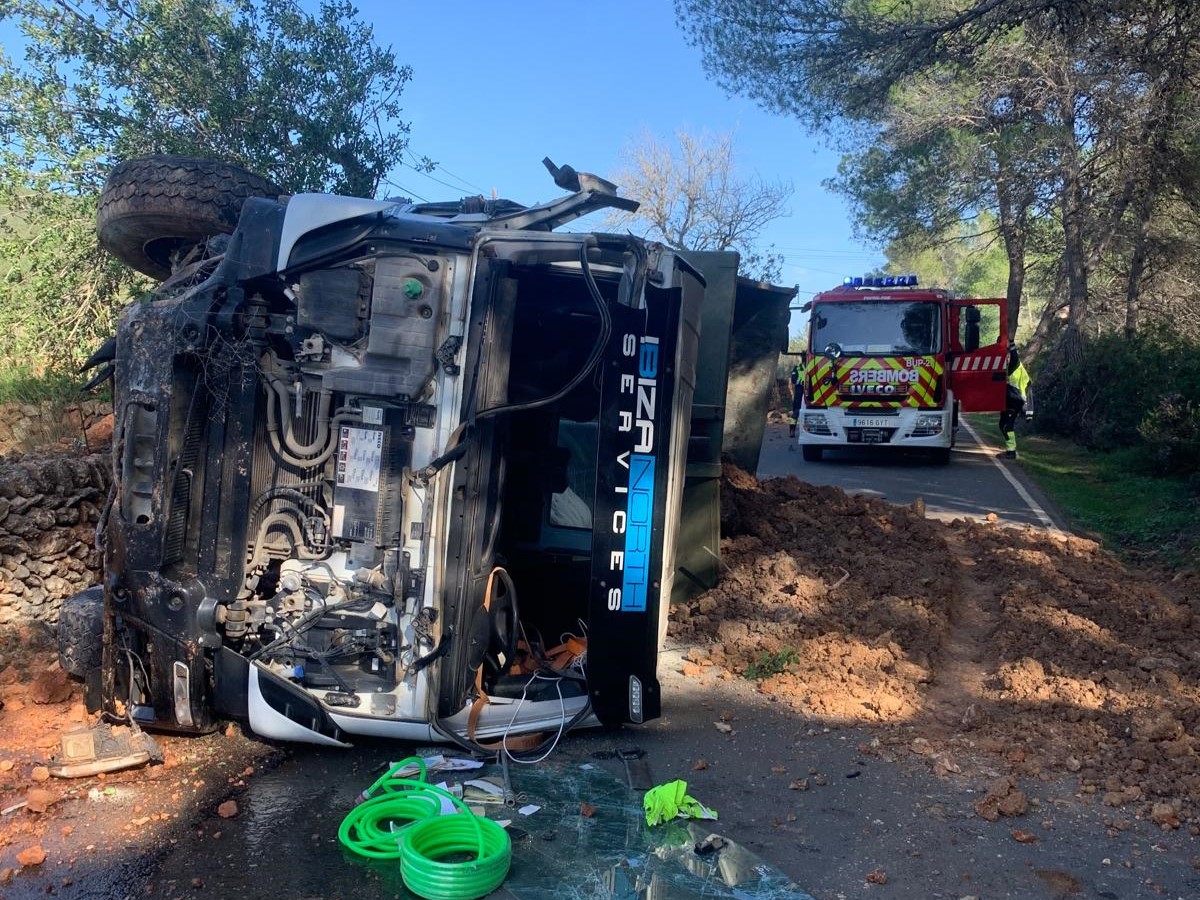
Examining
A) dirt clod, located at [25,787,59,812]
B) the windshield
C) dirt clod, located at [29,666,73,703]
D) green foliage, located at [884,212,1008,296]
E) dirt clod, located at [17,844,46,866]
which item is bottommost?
dirt clod, located at [17,844,46,866]

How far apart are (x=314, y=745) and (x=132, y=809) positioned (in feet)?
2.77

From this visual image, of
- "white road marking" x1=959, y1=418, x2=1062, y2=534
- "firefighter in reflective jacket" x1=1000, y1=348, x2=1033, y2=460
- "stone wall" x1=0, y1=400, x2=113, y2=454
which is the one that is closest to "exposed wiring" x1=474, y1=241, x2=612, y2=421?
"stone wall" x1=0, y1=400, x2=113, y2=454

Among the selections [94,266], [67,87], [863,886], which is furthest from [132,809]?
[67,87]

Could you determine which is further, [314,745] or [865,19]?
[865,19]

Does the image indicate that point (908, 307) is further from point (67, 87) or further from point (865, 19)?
point (67, 87)

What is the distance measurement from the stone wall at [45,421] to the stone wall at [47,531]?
280cm

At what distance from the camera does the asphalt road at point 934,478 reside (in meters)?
11.4

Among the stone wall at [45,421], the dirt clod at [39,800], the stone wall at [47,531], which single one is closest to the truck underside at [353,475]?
the dirt clod at [39,800]

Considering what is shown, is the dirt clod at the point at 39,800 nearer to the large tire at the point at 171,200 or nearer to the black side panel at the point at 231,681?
the black side panel at the point at 231,681

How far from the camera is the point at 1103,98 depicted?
1577cm

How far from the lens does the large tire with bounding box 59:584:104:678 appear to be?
184 inches

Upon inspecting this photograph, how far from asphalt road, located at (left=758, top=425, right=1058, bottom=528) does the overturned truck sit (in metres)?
7.33

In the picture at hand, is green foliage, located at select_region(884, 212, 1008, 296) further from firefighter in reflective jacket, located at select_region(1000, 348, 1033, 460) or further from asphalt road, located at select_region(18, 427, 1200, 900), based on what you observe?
asphalt road, located at select_region(18, 427, 1200, 900)

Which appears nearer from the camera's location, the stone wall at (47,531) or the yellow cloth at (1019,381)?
the stone wall at (47,531)
